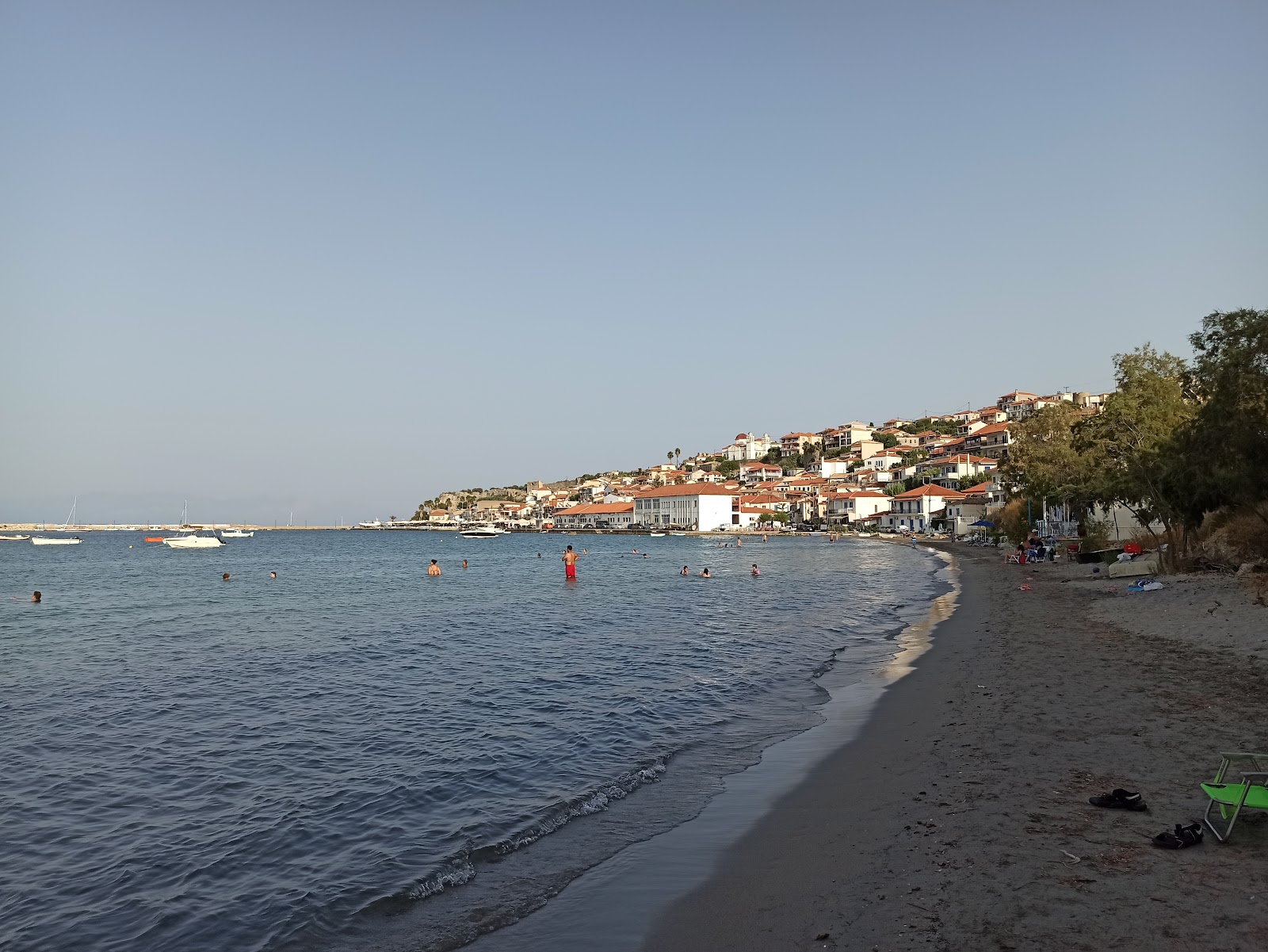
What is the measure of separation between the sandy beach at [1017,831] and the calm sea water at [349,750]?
181 cm

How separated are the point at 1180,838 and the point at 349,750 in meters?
10.8

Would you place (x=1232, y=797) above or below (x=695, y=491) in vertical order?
below

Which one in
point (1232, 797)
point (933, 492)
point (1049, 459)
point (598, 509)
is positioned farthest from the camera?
point (598, 509)

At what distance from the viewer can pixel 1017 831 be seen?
24.6 ft

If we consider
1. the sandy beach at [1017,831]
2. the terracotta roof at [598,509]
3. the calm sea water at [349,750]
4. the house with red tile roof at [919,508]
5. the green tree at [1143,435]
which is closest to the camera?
the sandy beach at [1017,831]

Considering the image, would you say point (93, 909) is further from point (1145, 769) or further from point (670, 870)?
point (1145, 769)

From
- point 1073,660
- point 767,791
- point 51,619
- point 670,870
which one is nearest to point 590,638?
point 1073,660

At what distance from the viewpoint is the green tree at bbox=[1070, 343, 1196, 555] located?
102 ft

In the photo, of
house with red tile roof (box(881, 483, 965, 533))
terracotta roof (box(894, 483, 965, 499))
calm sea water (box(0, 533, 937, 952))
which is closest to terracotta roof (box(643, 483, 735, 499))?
house with red tile roof (box(881, 483, 965, 533))

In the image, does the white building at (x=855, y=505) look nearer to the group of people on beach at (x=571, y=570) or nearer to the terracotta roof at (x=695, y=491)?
the terracotta roof at (x=695, y=491)

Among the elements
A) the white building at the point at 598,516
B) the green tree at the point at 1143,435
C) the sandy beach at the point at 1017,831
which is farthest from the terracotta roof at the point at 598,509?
the sandy beach at the point at 1017,831

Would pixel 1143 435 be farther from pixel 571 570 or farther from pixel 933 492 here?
pixel 933 492

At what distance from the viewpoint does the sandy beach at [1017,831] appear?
5781 millimetres

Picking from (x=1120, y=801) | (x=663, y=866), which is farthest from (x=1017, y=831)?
(x=663, y=866)
